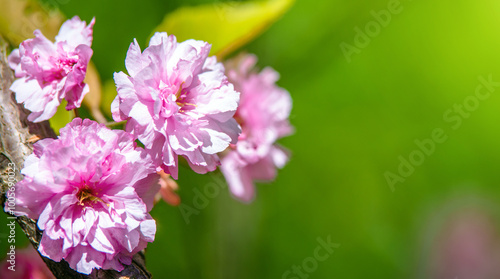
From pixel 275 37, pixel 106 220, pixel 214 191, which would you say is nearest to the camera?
pixel 106 220

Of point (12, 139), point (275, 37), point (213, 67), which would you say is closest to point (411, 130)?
point (275, 37)

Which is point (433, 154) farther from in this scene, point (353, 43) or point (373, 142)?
point (353, 43)

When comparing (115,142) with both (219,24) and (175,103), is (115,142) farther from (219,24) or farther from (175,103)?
(219,24)

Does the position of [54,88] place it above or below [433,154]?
above

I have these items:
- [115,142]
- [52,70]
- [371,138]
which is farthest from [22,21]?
[371,138]

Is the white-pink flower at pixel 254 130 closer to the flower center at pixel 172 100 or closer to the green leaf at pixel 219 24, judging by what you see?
the green leaf at pixel 219 24

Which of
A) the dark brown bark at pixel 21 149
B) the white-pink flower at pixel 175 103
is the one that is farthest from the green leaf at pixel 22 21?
the white-pink flower at pixel 175 103

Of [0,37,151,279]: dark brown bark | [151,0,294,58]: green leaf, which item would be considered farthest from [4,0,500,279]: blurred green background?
[0,37,151,279]: dark brown bark
